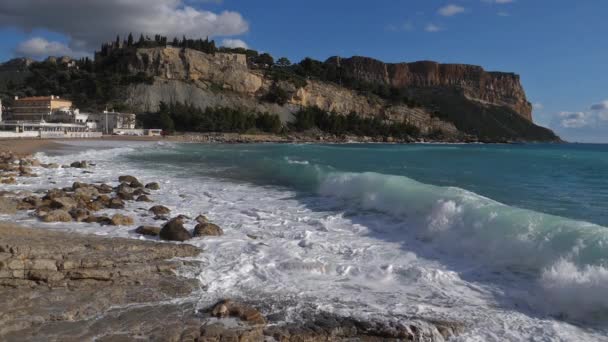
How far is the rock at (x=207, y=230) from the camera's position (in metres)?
10.8

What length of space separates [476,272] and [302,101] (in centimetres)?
11027

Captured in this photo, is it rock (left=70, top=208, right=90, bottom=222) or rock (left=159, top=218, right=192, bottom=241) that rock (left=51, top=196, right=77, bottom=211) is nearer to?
rock (left=70, top=208, right=90, bottom=222)

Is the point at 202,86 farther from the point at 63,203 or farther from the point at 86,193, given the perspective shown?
the point at 63,203

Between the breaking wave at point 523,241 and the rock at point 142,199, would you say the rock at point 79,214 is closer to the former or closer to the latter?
the rock at point 142,199

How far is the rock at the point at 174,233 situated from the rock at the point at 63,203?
3.86 meters

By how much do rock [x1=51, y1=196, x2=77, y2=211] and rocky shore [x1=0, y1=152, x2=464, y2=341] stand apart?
2909mm

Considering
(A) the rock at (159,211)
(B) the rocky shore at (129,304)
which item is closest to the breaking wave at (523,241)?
(B) the rocky shore at (129,304)

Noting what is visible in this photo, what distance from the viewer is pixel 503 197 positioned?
1762cm

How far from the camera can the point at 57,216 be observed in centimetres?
1141

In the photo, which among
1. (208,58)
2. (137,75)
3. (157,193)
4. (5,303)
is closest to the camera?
(5,303)

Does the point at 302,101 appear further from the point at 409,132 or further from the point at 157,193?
the point at 157,193

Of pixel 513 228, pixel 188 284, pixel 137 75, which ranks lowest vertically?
pixel 188 284

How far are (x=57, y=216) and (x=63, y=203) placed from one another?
140 centimetres

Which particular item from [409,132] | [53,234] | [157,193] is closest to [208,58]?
[409,132]
